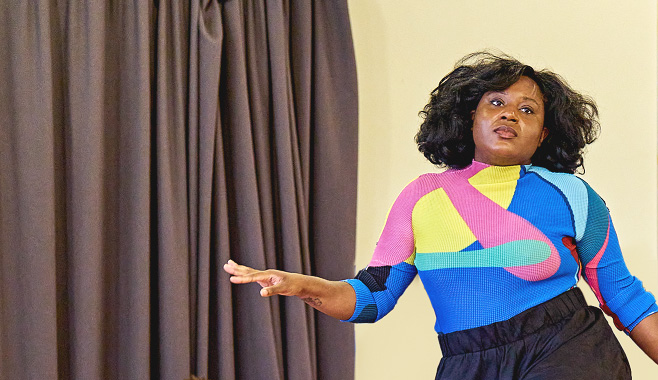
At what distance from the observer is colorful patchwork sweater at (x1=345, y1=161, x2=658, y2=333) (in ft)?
4.26

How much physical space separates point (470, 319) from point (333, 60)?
3.82ft

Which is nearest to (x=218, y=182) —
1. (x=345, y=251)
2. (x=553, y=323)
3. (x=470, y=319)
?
(x=345, y=251)

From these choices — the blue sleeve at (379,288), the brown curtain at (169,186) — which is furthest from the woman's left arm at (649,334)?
the brown curtain at (169,186)

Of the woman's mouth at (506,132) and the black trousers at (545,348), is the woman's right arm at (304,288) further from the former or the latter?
the woman's mouth at (506,132)

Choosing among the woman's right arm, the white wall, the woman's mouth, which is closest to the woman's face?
the woman's mouth

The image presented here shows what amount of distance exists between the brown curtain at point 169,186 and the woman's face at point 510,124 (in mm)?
737

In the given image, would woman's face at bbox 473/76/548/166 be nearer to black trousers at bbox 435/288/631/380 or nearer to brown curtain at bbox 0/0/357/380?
black trousers at bbox 435/288/631/380

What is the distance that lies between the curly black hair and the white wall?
76cm

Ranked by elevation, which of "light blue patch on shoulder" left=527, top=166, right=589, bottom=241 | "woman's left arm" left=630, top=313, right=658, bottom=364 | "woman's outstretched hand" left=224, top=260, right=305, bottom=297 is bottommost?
"woman's left arm" left=630, top=313, right=658, bottom=364

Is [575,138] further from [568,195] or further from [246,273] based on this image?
[246,273]

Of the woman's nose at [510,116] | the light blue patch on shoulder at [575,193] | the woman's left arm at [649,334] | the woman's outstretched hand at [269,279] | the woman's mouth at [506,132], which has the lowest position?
the woman's left arm at [649,334]

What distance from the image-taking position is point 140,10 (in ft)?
6.07

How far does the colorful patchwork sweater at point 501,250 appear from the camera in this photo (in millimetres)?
1299

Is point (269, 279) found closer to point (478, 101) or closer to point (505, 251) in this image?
point (505, 251)
